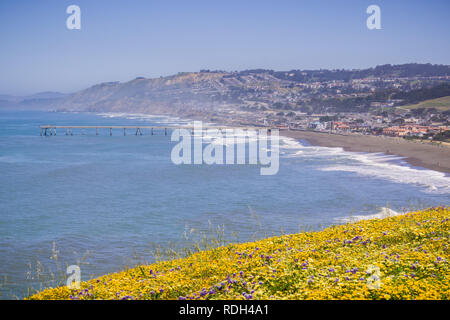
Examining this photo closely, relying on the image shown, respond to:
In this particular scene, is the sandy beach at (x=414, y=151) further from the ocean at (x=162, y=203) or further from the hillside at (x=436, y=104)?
the hillside at (x=436, y=104)

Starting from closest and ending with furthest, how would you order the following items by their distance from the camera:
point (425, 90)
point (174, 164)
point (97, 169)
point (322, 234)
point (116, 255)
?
point (322, 234), point (116, 255), point (97, 169), point (174, 164), point (425, 90)

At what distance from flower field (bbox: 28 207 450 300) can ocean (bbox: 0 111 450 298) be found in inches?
90.7

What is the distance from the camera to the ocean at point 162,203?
54.6 feet

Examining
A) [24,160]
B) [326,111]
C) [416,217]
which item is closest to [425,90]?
[326,111]

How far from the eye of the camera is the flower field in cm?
594

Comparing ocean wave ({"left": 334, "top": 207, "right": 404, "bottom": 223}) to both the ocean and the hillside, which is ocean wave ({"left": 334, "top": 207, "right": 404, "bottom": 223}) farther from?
the hillside

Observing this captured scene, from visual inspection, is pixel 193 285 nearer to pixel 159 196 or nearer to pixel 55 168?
pixel 159 196

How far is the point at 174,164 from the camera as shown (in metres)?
47.5

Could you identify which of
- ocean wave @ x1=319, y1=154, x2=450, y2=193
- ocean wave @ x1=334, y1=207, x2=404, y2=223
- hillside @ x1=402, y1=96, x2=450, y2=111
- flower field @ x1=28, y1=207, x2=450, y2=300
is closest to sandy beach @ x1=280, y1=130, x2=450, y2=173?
ocean wave @ x1=319, y1=154, x2=450, y2=193

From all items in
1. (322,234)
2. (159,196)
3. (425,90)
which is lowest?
(159,196)

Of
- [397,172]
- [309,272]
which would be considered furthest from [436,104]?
[309,272]

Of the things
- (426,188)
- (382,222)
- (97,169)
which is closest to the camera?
(382,222)

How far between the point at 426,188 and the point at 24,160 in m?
43.9

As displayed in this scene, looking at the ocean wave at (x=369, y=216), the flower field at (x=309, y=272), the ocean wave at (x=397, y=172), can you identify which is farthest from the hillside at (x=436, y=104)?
the flower field at (x=309, y=272)
